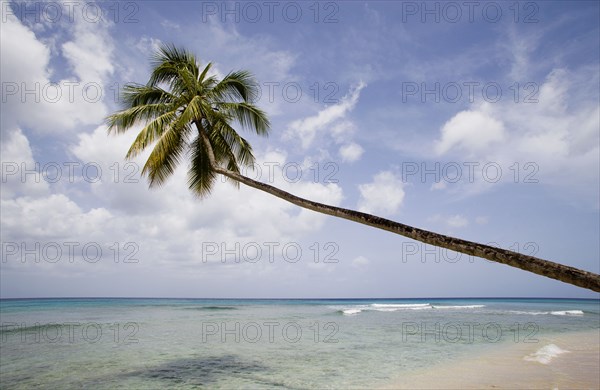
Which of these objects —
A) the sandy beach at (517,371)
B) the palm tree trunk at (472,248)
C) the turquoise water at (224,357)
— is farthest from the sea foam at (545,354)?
the palm tree trunk at (472,248)

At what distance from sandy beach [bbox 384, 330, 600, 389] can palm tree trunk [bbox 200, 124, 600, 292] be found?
521 centimetres

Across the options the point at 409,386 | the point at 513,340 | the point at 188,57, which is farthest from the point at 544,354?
the point at 188,57

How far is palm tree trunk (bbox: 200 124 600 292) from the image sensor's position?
3.13 m

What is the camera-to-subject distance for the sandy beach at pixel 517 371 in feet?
26.8

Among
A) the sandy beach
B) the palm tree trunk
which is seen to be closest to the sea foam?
the sandy beach

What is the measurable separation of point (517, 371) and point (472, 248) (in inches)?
309

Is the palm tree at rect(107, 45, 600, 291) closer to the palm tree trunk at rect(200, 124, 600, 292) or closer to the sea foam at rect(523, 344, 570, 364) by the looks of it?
the palm tree trunk at rect(200, 124, 600, 292)

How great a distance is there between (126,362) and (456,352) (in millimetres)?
11402

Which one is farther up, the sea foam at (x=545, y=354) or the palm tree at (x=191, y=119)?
the palm tree at (x=191, y=119)

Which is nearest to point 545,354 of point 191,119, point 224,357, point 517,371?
point 517,371

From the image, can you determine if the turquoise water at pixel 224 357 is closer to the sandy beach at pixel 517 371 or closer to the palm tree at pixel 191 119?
the sandy beach at pixel 517 371

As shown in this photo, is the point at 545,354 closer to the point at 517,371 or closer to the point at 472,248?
the point at 517,371

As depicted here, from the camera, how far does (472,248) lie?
4055mm

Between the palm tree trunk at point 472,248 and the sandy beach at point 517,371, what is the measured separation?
5.21 m
